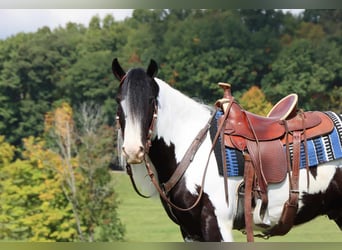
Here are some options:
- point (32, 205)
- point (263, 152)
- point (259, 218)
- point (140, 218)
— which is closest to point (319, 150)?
point (263, 152)

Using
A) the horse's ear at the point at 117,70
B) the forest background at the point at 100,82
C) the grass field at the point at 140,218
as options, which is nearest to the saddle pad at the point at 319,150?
the horse's ear at the point at 117,70

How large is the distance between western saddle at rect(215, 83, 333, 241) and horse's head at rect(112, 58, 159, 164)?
32 cm

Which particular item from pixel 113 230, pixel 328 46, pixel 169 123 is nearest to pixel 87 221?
pixel 113 230

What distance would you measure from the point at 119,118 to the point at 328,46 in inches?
348

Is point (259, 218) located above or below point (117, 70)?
below

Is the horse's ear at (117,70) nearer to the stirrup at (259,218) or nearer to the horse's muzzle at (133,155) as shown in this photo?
the horse's muzzle at (133,155)

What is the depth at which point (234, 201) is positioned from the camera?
223cm

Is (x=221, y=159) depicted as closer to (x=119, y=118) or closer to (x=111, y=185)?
(x=119, y=118)

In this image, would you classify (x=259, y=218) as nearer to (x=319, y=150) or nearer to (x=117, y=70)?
(x=319, y=150)

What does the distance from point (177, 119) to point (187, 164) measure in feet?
0.63

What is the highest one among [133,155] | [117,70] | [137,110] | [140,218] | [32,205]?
[117,70]

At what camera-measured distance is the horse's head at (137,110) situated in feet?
6.73

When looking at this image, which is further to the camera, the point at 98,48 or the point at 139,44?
the point at 98,48

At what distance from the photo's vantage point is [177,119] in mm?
2297
